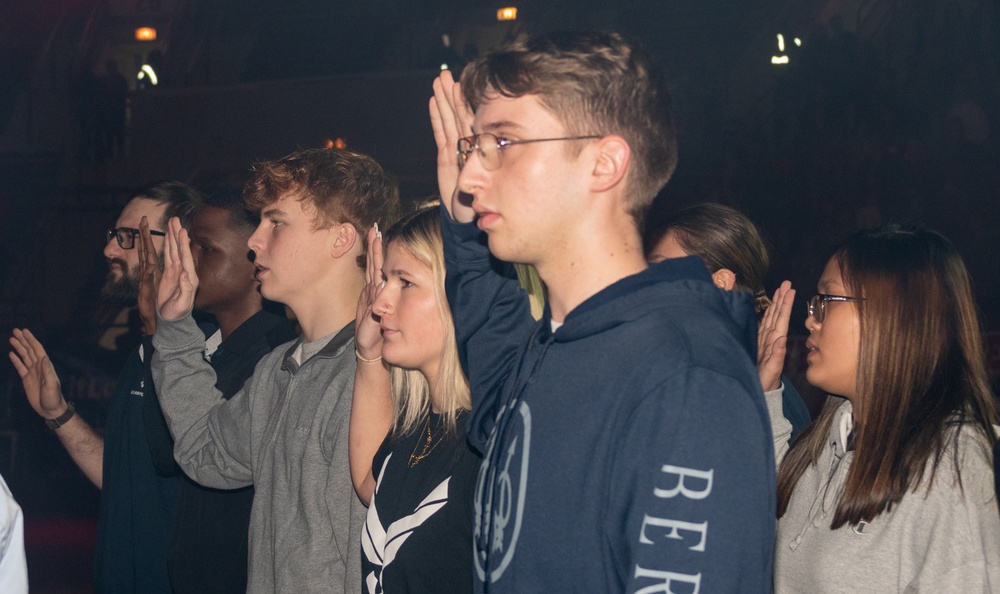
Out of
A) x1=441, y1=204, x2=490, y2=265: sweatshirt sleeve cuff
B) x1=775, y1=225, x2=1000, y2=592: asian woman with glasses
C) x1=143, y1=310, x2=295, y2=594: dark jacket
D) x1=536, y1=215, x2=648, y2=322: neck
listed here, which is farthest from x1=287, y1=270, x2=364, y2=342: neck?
x1=536, y1=215, x2=648, y2=322: neck

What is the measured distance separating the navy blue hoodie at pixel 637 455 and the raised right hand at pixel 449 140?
0.33m

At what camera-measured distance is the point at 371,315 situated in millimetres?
2256

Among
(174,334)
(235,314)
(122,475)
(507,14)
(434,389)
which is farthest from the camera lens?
(507,14)

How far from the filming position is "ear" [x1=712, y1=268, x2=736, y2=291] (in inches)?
108

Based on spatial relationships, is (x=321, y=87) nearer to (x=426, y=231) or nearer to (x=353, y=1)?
(x=353, y=1)

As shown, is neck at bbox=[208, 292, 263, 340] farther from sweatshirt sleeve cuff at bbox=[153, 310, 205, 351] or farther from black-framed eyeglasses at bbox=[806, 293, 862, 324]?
black-framed eyeglasses at bbox=[806, 293, 862, 324]

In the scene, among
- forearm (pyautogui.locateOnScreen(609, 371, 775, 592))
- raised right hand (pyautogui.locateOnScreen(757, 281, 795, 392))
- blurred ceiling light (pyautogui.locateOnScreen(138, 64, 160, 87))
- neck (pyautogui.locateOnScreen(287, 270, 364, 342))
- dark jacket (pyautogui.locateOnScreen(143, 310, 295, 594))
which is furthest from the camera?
blurred ceiling light (pyautogui.locateOnScreen(138, 64, 160, 87))

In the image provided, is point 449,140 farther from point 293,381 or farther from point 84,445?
point 84,445

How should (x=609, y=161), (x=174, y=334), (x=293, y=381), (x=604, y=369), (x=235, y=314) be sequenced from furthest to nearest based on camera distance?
(x=235, y=314), (x=174, y=334), (x=293, y=381), (x=609, y=161), (x=604, y=369)

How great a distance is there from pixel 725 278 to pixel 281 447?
4.48 feet

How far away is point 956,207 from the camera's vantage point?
7828 mm

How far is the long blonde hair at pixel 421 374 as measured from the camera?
208 cm

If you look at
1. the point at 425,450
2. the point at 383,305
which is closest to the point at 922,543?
the point at 425,450

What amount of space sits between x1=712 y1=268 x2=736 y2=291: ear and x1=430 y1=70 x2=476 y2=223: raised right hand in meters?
1.27
